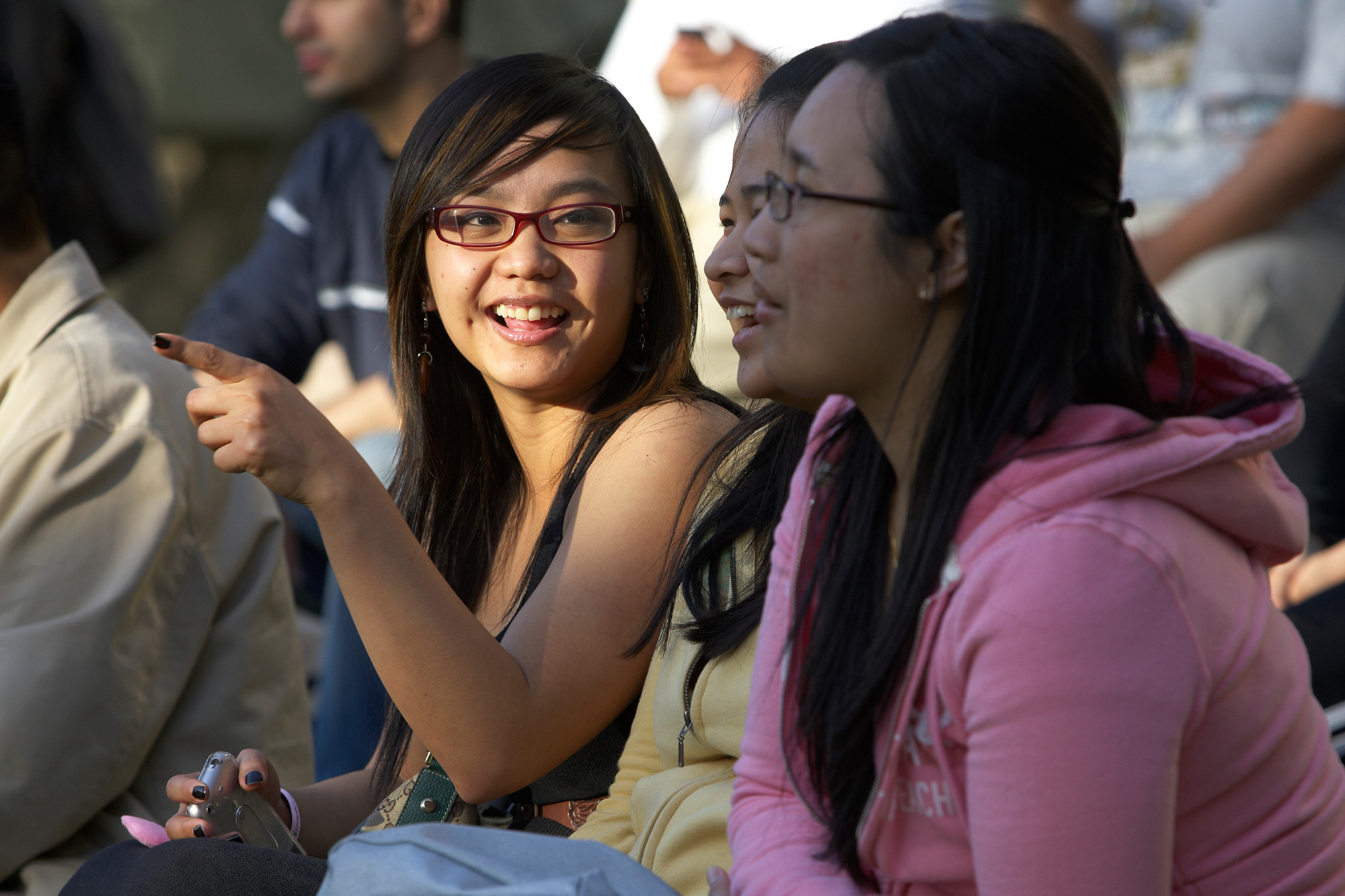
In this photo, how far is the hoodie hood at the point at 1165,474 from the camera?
1.06 metres

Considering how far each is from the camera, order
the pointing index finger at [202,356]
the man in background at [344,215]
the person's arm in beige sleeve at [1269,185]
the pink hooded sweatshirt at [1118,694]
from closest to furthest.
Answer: the pink hooded sweatshirt at [1118,694] → the pointing index finger at [202,356] → the person's arm in beige sleeve at [1269,185] → the man in background at [344,215]

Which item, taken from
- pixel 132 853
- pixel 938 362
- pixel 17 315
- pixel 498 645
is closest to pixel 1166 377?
pixel 938 362

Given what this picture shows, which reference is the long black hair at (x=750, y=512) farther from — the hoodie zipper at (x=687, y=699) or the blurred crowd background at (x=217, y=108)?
the blurred crowd background at (x=217, y=108)

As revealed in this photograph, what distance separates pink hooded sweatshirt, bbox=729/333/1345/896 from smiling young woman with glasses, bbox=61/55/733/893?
566mm

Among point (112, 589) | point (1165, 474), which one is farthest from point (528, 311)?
point (1165, 474)

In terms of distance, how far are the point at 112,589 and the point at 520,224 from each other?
79 cm

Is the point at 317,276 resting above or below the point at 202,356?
below

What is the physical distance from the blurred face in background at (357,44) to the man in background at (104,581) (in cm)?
167

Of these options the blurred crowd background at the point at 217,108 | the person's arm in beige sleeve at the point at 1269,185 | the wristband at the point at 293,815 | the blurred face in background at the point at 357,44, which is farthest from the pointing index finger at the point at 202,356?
the blurred crowd background at the point at 217,108

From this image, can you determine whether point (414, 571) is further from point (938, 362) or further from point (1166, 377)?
point (1166, 377)

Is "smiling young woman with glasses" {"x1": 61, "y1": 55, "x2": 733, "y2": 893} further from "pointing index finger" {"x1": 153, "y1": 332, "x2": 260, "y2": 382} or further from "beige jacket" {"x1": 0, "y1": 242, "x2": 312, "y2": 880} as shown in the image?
"beige jacket" {"x1": 0, "y1": 242, "x2": 312, "y2": 880}

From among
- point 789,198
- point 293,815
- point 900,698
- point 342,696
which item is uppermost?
point 789,198

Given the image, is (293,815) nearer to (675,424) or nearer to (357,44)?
(675,424)

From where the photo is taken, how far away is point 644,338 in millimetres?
2035
